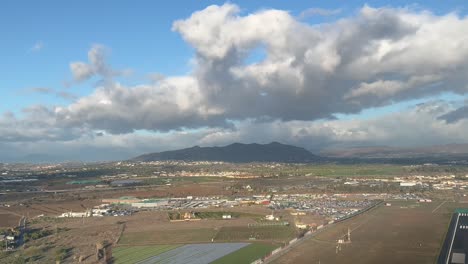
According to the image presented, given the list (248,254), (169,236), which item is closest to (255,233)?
(248,254)

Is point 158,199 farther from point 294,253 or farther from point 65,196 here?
point 294,253

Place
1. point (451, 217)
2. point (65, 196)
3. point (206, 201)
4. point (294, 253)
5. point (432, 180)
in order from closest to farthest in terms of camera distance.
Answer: point (294, 253) → point (451, 217) → point (206, 201) → point (65, 196) → point (432, 180)

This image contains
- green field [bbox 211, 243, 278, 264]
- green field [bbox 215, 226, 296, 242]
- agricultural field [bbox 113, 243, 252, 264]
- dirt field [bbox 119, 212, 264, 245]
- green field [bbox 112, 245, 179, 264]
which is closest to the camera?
green field [bbox 211, 243, 278, 264]

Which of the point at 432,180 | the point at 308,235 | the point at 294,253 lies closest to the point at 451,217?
the point at 308,235

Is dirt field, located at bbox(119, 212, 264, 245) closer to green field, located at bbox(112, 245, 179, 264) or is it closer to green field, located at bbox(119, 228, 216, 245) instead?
green field, located at bbox(119, 228, 216, 245)

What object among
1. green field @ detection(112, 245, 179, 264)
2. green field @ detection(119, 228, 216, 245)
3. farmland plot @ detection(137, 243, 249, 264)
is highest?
green field @ detection(119, 228, 216, 245)

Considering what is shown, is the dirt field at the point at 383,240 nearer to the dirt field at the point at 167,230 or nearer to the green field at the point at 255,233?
the green field at the point at 255,233

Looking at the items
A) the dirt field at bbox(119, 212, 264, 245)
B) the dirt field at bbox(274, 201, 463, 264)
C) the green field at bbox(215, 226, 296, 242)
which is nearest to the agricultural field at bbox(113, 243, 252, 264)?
the dirt field at bbox(119, 212, 264, 245)

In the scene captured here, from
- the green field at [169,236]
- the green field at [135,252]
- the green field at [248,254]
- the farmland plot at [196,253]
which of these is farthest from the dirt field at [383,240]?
the green field at [135,252]
